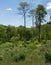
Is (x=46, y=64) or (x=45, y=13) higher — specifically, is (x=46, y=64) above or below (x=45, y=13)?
below

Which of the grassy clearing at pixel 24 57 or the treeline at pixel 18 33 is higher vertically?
the treeline at pixel 18 33

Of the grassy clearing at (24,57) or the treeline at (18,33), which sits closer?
the grassy clearing at (24,57)

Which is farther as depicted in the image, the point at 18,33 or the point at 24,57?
the point at 18,33

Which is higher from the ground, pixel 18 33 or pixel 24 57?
pixel 18 33

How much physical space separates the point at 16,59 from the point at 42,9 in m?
33.2

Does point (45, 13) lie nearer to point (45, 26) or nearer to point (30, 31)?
point (45, 26)

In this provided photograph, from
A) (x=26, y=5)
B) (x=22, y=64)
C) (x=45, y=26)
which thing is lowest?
(x=22, y=64)

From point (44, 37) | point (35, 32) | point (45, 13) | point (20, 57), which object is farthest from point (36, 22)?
point (20, 57)

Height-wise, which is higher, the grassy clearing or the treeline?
the treeline

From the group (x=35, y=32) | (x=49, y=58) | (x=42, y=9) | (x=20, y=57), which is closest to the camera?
(x=49, y=58)

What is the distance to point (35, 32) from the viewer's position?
73375 millimetres

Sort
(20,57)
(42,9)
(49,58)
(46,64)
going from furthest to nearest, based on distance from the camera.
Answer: (42,9) → (20,57) → (49,58) → (46,64)

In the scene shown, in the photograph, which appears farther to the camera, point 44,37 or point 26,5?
point 44,37

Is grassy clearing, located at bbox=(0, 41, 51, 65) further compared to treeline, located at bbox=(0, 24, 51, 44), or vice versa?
treeline, located at bbox=(0, 24, 51, 44)
